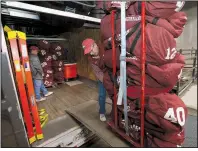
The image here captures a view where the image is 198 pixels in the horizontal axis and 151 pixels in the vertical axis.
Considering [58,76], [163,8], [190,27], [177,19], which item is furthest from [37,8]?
[190,27]

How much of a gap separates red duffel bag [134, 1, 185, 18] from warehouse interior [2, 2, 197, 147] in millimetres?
1383

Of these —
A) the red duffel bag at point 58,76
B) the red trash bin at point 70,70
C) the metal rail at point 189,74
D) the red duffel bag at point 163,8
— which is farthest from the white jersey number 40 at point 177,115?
the red trash bin at point 70,70

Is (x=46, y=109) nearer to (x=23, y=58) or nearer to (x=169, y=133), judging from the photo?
(x=23, y=58)

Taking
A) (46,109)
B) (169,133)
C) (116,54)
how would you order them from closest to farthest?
1. (169,133)
2. (116,54)
3. (46,109)

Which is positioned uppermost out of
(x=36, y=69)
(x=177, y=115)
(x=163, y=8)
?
(x=163, y=8)

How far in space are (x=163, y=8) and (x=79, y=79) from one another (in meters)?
4.03

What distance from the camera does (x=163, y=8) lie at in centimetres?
106

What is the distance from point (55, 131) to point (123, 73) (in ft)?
4.60

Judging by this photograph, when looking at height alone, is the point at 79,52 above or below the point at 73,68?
above

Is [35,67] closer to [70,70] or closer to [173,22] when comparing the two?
[70,70]

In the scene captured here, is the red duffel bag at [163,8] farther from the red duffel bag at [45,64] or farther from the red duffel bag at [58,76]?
the red duffel bag at [58,76]

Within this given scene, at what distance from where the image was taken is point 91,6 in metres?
2.68

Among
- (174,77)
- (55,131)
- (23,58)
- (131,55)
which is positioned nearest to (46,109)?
(55,131)

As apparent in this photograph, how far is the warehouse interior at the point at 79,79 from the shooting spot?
216cm
